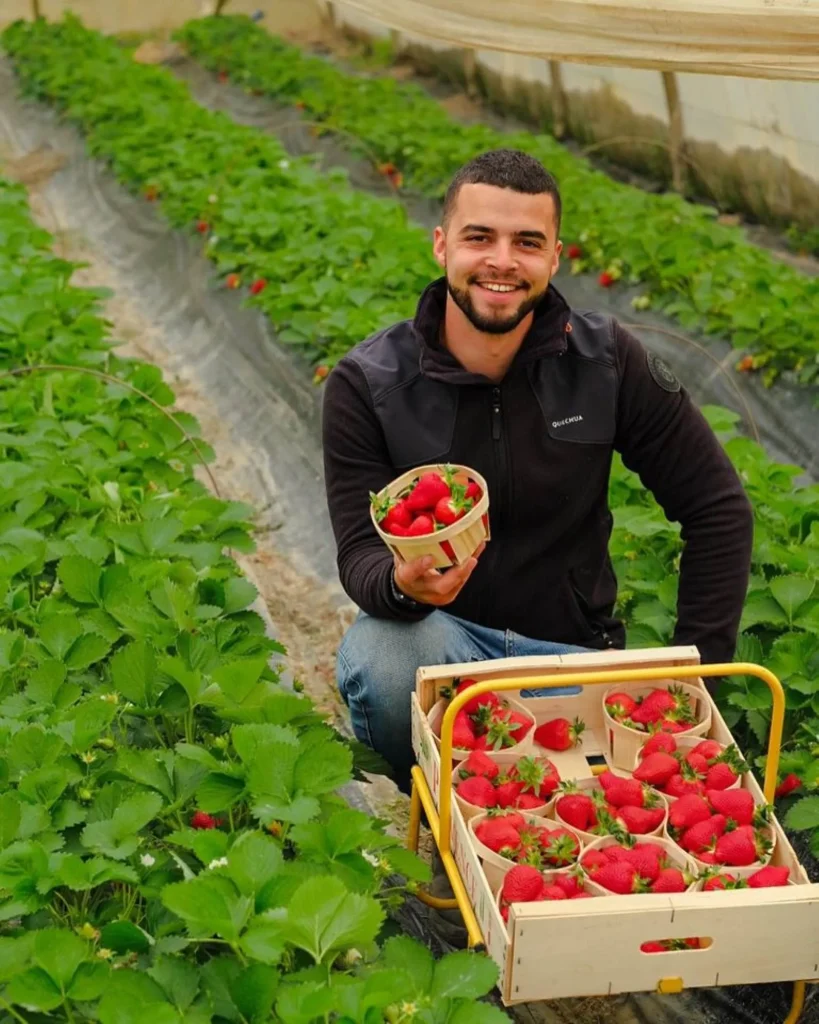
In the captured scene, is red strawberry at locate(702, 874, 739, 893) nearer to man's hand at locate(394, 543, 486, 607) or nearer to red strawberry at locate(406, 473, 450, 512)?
man's hand at locate(394, 543, 486, 607)

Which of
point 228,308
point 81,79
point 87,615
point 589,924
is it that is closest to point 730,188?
point 228,308

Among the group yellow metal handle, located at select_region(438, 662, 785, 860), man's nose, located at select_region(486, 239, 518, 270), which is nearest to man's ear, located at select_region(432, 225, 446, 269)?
man's nose, located at select_region(486, 239, 518, 270)

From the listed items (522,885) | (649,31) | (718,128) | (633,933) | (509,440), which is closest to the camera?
(633,933)

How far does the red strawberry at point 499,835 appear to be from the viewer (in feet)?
8.69

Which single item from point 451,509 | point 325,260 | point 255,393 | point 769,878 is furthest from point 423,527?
point 325,260

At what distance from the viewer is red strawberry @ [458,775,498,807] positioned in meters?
2.80

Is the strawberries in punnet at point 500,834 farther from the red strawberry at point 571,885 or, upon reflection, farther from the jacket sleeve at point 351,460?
the jacket sleeve at point 351,460

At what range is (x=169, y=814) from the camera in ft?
8.73

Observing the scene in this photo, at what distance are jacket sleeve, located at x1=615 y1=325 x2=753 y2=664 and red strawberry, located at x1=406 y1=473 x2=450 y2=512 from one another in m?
0.66

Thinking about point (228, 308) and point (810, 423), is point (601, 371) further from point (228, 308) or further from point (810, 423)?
A: point (228, 308)

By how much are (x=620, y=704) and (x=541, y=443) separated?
0.61m

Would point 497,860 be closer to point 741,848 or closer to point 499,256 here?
point 741,848

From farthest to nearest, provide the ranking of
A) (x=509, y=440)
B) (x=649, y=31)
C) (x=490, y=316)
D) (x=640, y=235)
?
(x=640, y=235), (x=649, y=31), (x=509, y=440), (x=490, y=316)

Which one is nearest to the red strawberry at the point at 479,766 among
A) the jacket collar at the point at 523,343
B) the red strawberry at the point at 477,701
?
the red strawberry at the point at 477,701
